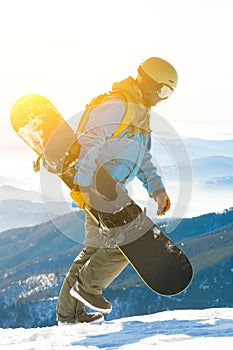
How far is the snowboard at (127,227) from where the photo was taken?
255 inches

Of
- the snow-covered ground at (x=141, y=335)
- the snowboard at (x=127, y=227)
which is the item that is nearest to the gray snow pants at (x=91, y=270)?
the snowboard at (x=127, y=227)

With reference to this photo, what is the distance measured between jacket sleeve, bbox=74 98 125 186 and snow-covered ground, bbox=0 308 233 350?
5.53 feet

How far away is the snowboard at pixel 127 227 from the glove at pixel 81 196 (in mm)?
62

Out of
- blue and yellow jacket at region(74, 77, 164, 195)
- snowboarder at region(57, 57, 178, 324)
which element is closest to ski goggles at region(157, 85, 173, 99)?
snowboarder at region(57, 57, 178, 324)

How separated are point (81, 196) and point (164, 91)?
1.73 metres

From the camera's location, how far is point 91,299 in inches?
287

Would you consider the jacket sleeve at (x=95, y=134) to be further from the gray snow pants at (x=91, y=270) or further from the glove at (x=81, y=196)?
the gray snow pants at (x=91, y=270)

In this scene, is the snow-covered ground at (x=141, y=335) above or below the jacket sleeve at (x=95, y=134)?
below

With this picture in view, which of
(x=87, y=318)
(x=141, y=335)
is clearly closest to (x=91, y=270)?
(x=87, y=318)

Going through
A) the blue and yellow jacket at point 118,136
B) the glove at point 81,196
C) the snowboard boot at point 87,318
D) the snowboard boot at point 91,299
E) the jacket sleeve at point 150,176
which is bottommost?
the snowboard boot at point 87,318

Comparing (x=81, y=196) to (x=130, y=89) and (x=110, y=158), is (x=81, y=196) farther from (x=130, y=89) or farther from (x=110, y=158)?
(x=130, y=89)

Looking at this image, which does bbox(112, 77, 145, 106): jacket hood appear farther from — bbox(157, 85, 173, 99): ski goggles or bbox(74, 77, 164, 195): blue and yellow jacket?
bbox(157, 85, 173, 99): ski goggles

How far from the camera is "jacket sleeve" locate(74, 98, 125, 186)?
19.9 feet

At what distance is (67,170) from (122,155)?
69cm
